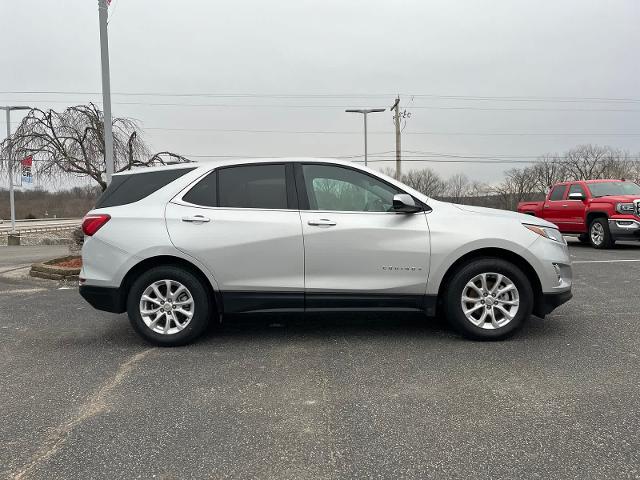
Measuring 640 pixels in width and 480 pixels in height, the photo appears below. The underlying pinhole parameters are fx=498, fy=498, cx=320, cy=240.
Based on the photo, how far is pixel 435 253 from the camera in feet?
15.1

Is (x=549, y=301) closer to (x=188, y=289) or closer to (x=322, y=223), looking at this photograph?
(x=322, y=223)

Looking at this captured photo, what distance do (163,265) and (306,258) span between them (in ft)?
4.41

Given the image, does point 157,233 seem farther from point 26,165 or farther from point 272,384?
point 26,165

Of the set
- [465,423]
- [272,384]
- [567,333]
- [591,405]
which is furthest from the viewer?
[567,333]

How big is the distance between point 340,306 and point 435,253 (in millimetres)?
1008

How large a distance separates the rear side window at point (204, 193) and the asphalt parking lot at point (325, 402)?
136 cm

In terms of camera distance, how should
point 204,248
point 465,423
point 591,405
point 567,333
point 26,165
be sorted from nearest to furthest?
point 465,423, point 591,405, point 204,248, point 567,333, point 26,165

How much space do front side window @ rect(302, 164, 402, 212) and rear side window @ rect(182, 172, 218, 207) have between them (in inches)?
34.9

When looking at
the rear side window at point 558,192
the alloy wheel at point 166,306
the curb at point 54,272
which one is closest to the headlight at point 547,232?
the alloy wheel at point 166,306

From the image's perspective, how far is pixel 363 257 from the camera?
15.0 ft

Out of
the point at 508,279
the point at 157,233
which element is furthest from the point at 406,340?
the point at 157,233

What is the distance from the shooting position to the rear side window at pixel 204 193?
4.71 metres

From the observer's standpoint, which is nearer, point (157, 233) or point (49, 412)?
point (49, 412)

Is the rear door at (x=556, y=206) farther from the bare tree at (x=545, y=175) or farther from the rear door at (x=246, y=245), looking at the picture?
the bare tree at (x=545, y=175)
